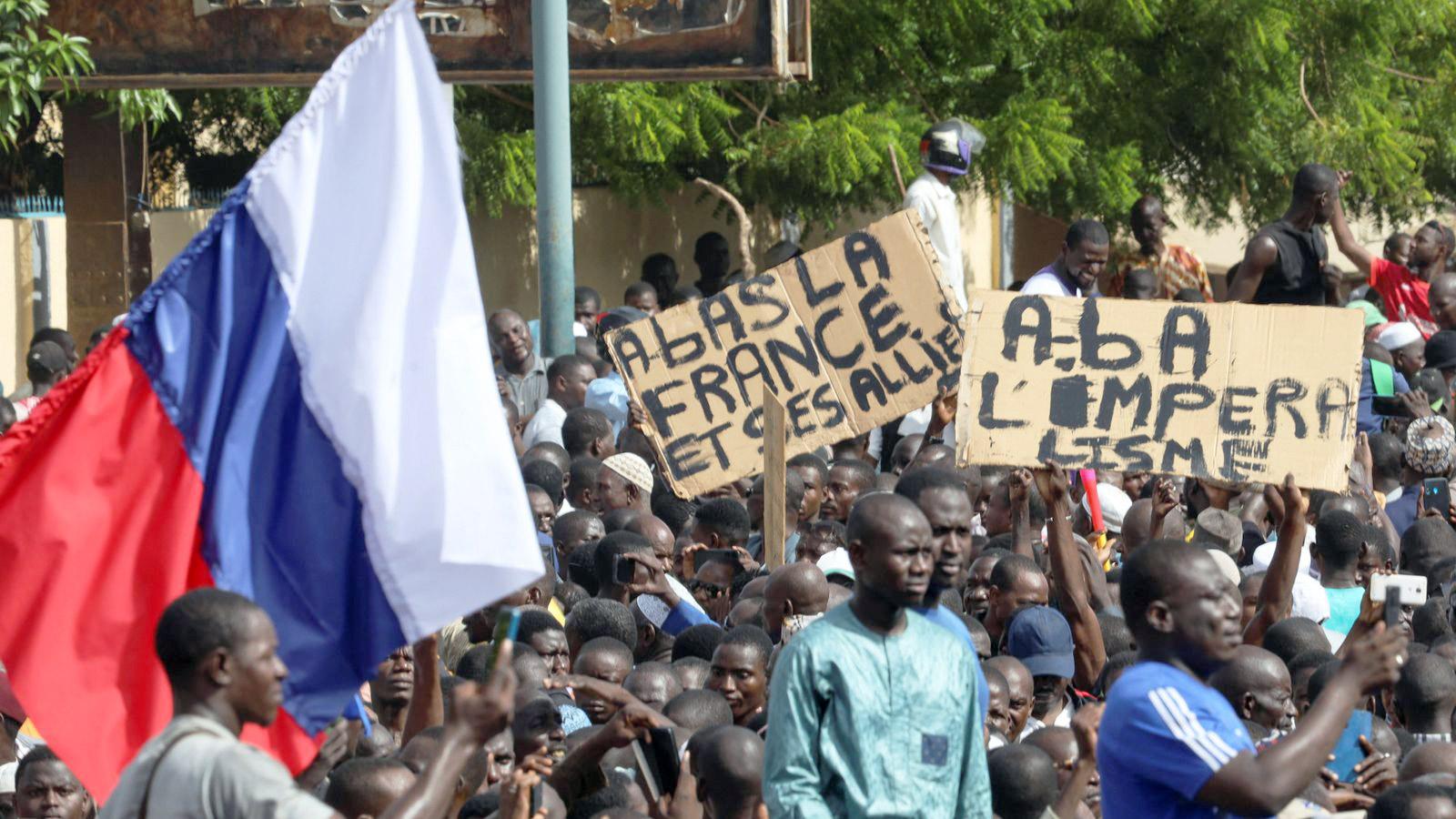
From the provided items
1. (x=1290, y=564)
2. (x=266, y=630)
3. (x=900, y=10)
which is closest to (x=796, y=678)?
(x=266, y=630)

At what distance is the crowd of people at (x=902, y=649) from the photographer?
166 inches

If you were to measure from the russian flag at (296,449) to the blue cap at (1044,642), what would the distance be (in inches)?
113

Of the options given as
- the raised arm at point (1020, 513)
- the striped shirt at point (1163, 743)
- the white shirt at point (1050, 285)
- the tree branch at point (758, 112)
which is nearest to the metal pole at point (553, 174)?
the tree branch at point (758, 112)

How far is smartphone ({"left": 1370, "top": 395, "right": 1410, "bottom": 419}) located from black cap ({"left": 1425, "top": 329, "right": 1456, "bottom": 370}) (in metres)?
0.96

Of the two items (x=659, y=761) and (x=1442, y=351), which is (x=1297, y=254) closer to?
(x=1442, y=351)

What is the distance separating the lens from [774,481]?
7852 millimetres

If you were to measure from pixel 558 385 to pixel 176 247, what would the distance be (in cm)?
582

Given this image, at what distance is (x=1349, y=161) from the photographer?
15898 millimetres

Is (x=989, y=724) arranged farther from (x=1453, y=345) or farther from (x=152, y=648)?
(x=1453, y=345)

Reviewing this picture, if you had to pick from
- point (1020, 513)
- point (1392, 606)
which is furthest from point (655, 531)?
point (1392, 606)

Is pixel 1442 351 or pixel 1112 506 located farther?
pixel 1442 351

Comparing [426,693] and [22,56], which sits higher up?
[22,56]

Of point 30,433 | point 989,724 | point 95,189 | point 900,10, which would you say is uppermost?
point 900,10

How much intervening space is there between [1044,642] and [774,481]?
1298mm
